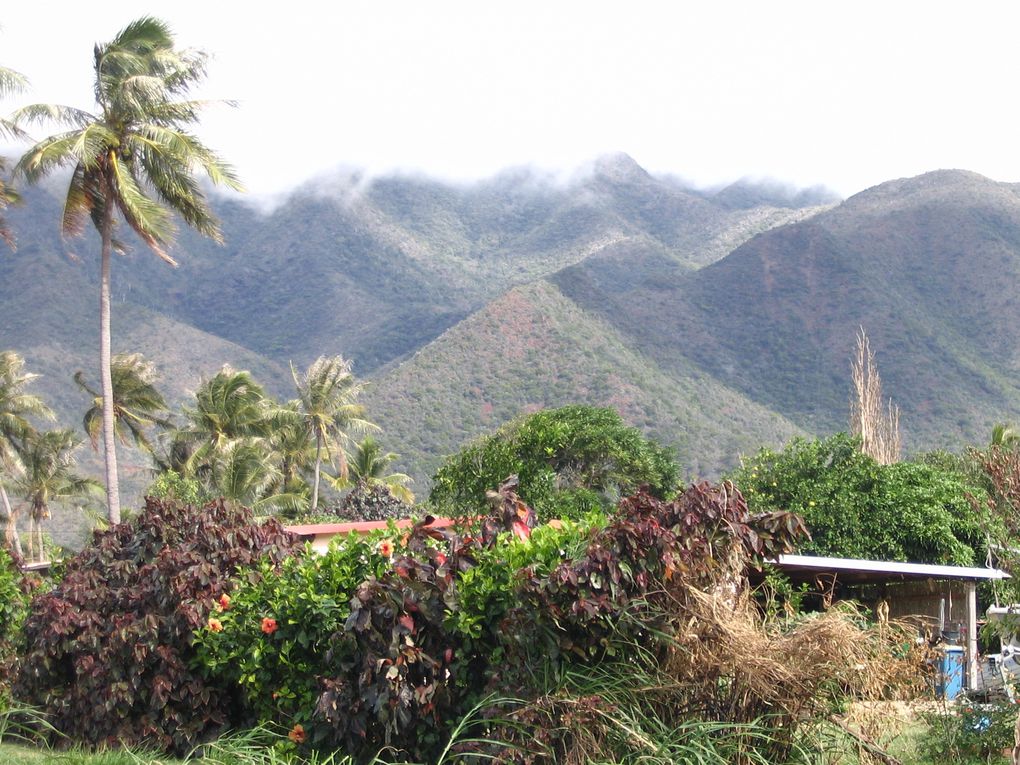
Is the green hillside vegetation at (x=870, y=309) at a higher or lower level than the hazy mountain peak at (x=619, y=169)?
lower

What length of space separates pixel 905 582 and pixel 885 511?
4.03m

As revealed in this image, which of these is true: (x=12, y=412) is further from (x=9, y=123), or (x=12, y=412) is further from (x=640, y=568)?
(x=640, y=568)

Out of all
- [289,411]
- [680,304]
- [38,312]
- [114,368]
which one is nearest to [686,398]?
[680,304]

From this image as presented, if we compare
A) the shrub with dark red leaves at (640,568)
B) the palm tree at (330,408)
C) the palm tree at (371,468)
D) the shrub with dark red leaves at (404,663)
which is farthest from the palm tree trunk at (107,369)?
the palm tree at (371,468)

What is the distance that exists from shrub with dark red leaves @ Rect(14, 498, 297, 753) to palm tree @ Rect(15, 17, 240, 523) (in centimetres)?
1287

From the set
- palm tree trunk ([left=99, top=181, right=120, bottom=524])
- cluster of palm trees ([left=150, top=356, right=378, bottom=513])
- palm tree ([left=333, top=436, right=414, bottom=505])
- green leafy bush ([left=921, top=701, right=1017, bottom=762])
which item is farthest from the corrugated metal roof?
palm tree ([left=333, top=436, right=414, bottom=505])

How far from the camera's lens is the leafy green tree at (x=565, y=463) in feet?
88.8

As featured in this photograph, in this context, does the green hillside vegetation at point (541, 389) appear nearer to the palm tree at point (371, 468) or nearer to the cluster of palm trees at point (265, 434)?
the palm tree at point (371, 468)

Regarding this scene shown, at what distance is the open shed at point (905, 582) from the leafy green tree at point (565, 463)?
25.3 feet

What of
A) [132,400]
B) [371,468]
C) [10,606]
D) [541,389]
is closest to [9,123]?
[10,606]

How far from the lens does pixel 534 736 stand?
17.8 feet

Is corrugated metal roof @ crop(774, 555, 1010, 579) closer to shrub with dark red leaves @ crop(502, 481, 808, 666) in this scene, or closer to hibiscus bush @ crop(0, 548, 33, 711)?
shrub with dark red leaves @ crop(502, 481, 808, 666)

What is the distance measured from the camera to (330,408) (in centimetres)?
4228

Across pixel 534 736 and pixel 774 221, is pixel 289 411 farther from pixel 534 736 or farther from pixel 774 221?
pixel 774 221
